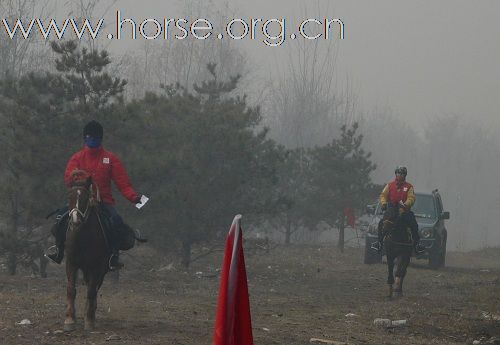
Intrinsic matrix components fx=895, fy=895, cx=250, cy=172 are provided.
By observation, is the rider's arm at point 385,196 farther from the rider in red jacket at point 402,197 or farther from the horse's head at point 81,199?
the horse's head at point 81,199

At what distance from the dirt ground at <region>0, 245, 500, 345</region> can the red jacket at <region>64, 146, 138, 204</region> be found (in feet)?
5.25

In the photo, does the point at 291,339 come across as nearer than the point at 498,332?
Yes

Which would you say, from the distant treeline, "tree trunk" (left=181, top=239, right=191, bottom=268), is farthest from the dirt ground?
the distant treeline

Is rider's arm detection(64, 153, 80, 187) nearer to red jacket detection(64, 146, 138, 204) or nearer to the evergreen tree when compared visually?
red jacket detection(64, 146, 138, 204)

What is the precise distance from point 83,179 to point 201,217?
11.6m

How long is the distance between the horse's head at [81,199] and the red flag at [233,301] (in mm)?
5074

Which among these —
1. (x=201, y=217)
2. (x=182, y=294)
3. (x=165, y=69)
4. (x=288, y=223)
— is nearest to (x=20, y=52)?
(x=288, y=223)

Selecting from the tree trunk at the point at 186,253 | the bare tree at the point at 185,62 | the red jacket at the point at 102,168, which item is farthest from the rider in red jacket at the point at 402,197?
the bare tree at the point at 185,62

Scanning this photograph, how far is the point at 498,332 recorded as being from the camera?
457 inches

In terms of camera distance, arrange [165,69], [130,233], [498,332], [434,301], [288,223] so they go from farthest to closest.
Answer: [165,69] → [288,223] → [434,301] → [498,332] → [130,233]

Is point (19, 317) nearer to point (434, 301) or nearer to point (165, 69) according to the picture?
point (434, 301)

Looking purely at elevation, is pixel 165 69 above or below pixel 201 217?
above

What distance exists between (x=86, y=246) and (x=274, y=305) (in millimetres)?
5226

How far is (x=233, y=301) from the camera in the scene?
15.6 feet
